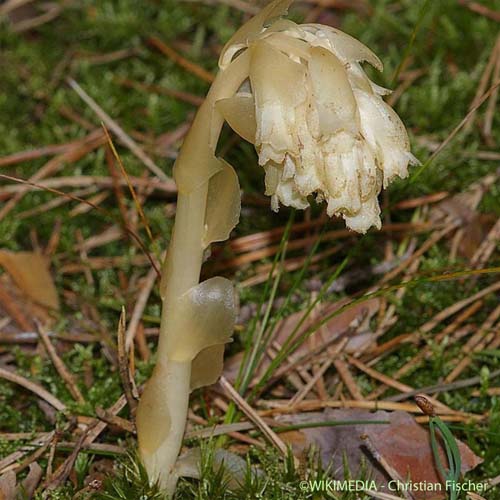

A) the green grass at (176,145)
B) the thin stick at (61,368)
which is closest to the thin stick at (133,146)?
the green grass at (176,145)

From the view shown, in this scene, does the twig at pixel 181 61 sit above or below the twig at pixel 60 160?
above

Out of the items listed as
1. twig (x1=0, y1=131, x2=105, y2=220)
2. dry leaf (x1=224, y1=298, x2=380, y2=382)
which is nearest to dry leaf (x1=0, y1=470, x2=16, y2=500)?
dry leaf (x1=224, y1=298, x2=380, y2=382)

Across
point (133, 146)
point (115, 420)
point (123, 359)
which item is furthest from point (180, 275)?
point (133, 146)

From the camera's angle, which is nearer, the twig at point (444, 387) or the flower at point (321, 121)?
the flower at point (321, 121)

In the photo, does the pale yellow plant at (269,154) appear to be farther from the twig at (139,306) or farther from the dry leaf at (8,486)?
the twig at (139,306)

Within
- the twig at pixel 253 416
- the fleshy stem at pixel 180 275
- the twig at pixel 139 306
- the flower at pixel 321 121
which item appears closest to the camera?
the flower at pixel 321 121

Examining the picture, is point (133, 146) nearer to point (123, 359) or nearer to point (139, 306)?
point (139, 306)

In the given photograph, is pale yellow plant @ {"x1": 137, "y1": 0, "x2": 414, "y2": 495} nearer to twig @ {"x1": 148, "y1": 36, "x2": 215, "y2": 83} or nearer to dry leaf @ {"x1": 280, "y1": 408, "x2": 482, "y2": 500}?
dry leaf @ {"x1": 280, "y1": 408, "x2": 482, "y2": 500}
